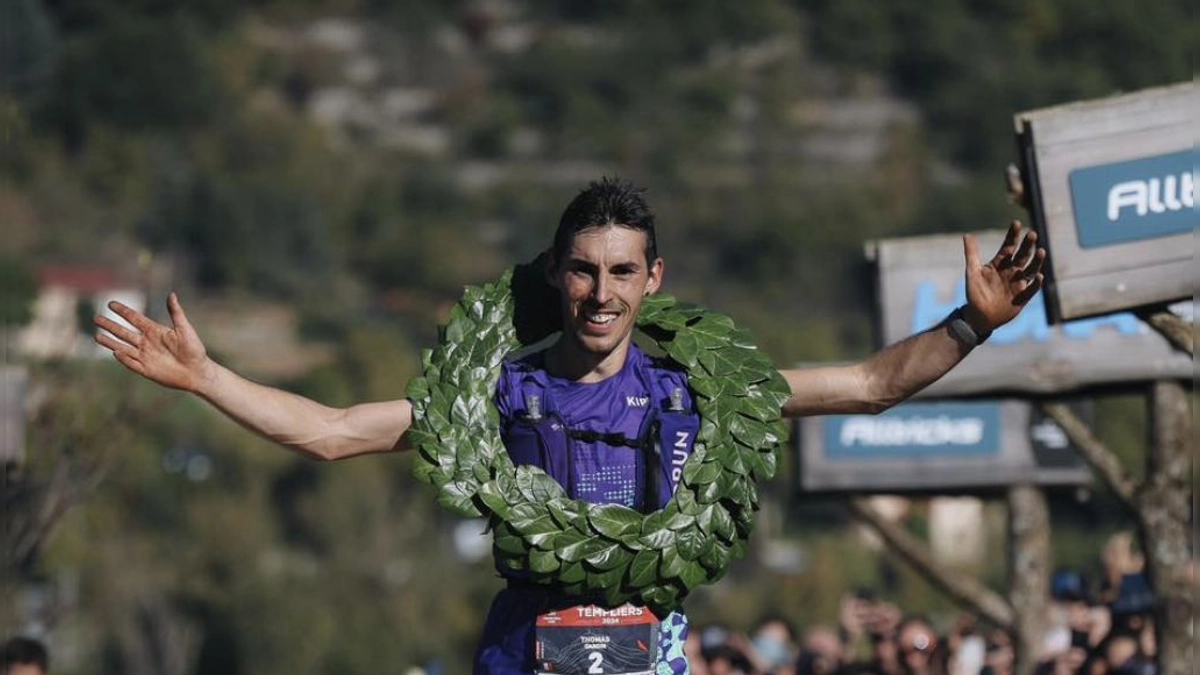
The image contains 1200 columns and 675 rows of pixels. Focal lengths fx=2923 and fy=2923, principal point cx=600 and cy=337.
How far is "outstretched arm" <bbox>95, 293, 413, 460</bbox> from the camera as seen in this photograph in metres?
7.55

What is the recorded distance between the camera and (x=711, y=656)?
14.6 m

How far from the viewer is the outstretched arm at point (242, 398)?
24.8ft

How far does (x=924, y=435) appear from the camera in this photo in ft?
50.3

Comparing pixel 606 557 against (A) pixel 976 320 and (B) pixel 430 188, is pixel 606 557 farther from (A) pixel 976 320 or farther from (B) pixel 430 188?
(B) pixel 430 188

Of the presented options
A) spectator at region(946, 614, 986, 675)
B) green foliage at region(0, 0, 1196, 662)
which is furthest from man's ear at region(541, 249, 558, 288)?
green foliage at region(0, 0, 1196, 662)

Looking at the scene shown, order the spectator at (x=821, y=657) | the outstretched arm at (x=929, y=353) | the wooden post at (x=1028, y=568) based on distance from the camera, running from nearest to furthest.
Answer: the outstretched arm at (x=929, y=353) → the wooden post at (x=1028, y=568) → the spectator at (x=821, y=657)

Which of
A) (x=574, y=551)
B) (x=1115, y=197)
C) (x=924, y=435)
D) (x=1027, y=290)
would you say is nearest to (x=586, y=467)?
(x=574, y=551)

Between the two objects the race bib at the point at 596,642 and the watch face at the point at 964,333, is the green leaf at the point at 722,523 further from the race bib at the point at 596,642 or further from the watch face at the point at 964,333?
the watch face at the point at 964,333

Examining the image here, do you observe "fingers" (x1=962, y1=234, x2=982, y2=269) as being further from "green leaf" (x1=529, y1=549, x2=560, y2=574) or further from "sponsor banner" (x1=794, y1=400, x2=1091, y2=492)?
"sponsor banner" (x1=794, y1=400, x2=1091, y2=492)

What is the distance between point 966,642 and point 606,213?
7.04 meters

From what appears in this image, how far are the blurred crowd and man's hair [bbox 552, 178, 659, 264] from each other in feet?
15.0

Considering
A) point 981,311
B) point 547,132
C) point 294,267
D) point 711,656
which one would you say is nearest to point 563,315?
point 981,311

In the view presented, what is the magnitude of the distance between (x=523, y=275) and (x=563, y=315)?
0.69ft

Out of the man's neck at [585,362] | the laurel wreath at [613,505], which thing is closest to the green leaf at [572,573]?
the laurel wreath at [613,505]
